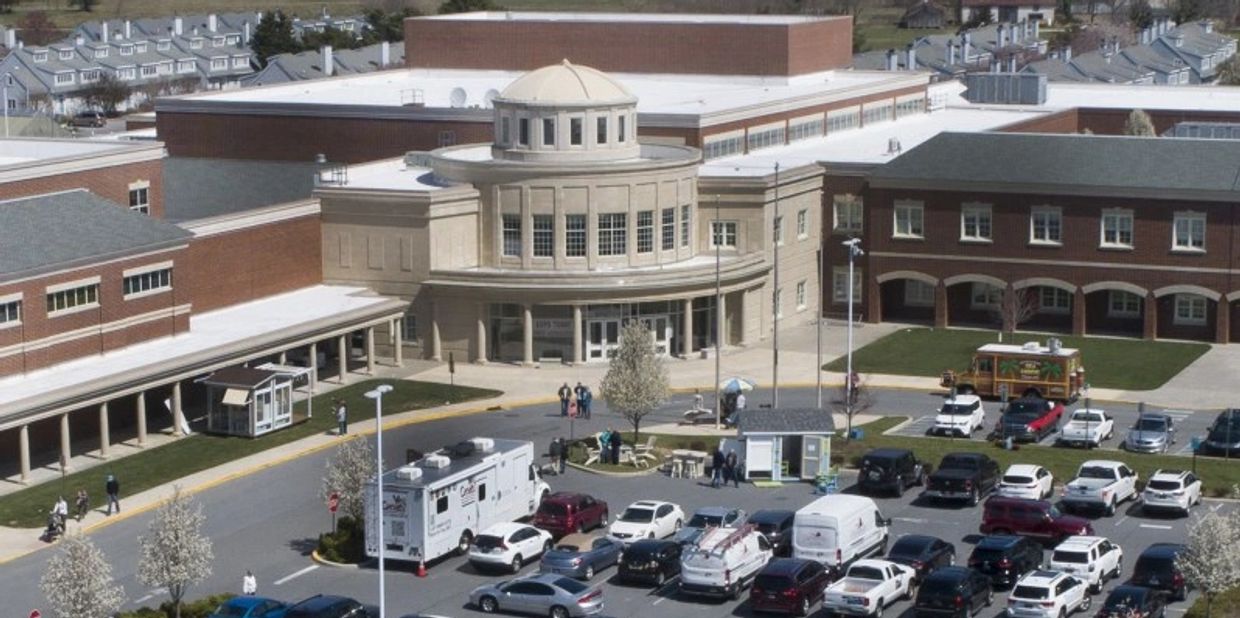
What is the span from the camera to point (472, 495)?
6209 centimetres

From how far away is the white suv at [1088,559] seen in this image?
187 ft

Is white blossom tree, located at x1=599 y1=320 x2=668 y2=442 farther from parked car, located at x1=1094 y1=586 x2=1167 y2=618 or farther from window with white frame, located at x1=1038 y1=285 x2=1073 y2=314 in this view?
window with white frame, located at x1=1038 y1=285 x2=1073 y2=314

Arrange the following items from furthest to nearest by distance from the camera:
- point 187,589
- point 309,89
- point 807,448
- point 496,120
→ 1. point 309,89
2. point 496,120
3. point 807,448
4. point 187,589

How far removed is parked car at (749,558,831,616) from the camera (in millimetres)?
55562

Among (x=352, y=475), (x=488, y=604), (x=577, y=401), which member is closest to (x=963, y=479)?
(x=488, y=604)

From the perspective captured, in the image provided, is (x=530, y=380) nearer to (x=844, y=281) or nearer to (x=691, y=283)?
(x=691, y=283)

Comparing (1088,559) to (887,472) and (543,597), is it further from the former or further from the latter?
(543,597)

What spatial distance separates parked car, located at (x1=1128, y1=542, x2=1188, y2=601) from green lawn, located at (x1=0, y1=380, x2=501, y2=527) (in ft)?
95.8

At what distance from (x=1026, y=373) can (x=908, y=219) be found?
1763cm

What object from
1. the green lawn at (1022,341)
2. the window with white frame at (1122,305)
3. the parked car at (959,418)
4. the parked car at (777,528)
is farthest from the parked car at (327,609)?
the window with white frame at (1122,305)

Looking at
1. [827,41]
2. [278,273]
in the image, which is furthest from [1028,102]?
[278,273]

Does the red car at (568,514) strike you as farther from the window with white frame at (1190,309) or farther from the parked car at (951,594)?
the window with white frame at (1190,309)

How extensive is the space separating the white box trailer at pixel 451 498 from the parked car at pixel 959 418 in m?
17.3

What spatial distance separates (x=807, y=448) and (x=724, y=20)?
55570mm
